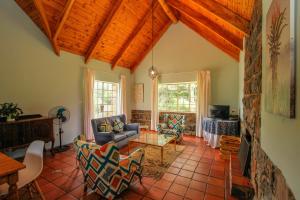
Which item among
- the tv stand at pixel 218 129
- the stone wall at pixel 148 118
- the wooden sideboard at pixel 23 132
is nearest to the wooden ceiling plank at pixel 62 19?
the wooden sideboard at pixel 23 132

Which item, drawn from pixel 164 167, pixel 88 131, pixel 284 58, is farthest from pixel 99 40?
pixel 284 58

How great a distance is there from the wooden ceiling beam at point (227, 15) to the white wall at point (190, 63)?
271cm

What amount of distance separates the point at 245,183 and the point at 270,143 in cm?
100

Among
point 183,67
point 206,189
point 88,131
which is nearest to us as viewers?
point 206,189

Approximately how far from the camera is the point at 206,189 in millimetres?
2277

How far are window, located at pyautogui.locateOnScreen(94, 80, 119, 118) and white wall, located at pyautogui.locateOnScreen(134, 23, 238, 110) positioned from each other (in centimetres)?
131

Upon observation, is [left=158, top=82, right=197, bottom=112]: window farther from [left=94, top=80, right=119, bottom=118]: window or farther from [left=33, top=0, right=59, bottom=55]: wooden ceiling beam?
[left=33, top=0, right=59, bottom=55]: wooden ceiling beam

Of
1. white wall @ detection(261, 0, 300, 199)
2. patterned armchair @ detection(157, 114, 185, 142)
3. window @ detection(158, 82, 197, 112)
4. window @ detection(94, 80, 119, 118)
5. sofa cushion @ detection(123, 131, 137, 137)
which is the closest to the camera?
white wall @ detection(261, 0, 300, 199)

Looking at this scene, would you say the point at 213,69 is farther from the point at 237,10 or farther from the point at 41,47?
the point at 41,47

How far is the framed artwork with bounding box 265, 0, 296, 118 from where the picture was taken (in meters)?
0.72

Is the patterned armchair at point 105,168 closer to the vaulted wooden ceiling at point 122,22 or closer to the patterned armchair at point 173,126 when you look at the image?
the patterned armchair at point 173,126

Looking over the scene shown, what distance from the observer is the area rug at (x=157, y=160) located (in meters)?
2.76

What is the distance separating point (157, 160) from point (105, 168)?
1.73 metres

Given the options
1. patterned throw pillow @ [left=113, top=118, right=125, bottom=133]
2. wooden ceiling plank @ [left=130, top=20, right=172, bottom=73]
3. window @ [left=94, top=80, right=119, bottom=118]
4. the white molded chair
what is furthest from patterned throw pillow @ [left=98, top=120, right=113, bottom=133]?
wooden ceiling plank @ [left=130, top=20, right=172, bottom=73]
